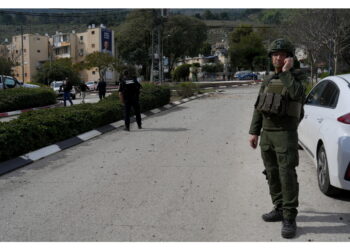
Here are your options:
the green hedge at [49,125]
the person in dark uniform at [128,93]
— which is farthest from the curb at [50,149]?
the person in dark uniform at [128,93]

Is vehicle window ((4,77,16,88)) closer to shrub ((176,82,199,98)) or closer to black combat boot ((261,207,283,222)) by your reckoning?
shrub ((176,82,199,98))

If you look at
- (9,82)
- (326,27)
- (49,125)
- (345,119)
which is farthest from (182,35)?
(345,119)

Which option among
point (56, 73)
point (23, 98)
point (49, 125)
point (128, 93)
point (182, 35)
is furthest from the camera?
point (56, 73)

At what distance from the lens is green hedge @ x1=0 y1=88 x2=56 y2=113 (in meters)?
19.9

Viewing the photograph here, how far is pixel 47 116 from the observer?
9.51 metres

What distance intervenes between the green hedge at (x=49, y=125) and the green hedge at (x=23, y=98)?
8.38 meters

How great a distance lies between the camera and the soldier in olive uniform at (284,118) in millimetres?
3973

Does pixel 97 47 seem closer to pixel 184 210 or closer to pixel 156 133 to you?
pixel 156 133

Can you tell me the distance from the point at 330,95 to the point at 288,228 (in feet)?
8.13

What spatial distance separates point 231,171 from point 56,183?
2640 mm

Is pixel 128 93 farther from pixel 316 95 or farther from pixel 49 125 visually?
Answer: pixel 316 95

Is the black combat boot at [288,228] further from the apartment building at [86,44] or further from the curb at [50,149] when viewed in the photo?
the apartment building at [86,44]

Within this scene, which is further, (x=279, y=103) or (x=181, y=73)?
(x=181, y=73)

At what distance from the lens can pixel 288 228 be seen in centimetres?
396
